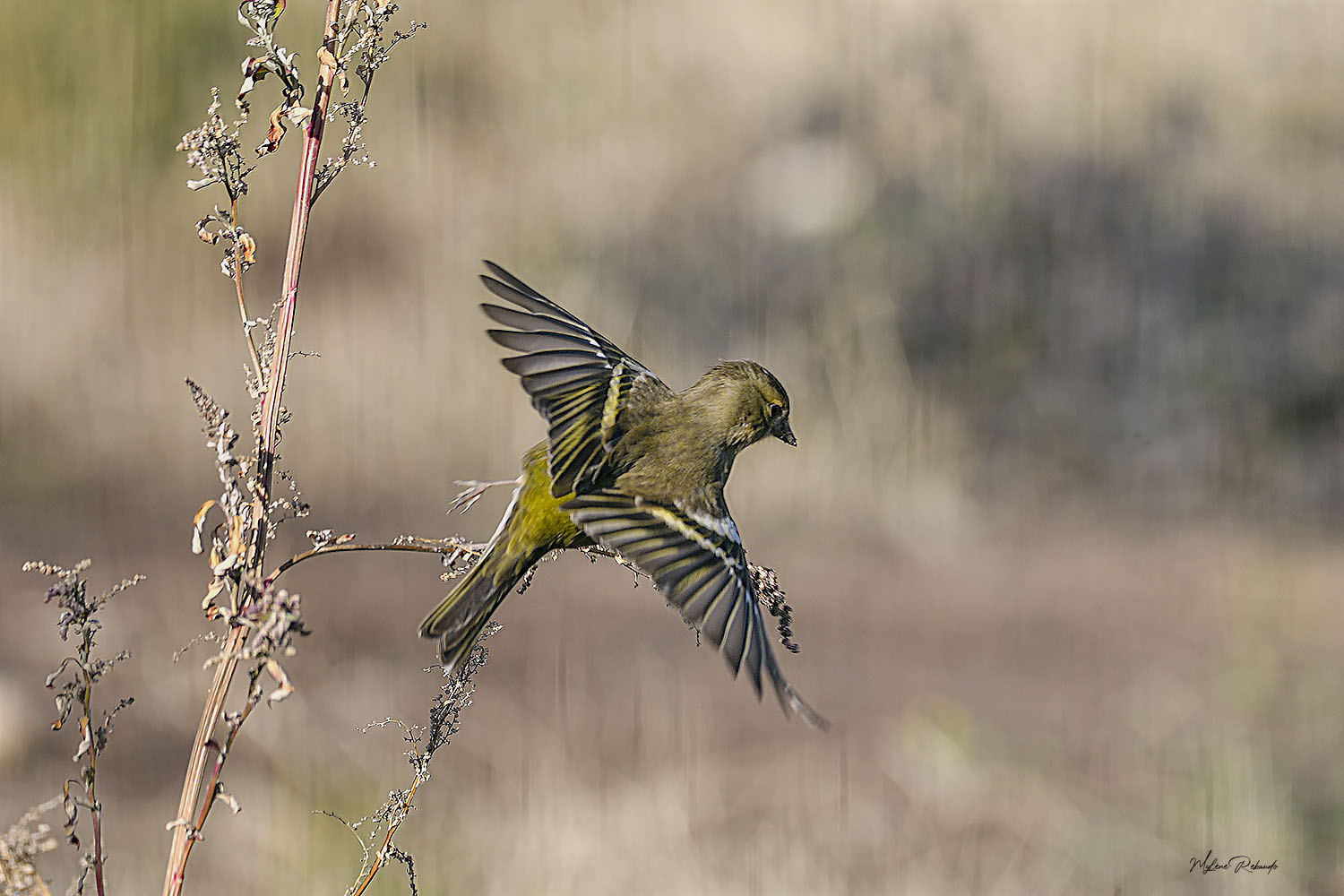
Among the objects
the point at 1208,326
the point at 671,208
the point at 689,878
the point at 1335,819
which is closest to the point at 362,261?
the point at 671,208

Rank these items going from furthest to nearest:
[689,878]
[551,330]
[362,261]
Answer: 1. [362,261]
2. [689,878]
3. [551,330]

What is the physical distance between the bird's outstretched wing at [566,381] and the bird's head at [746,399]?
231 millimetres

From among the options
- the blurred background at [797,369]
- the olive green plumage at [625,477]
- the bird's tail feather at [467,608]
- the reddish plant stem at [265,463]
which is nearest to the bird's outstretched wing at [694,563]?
the olive green plumage at [625,477]

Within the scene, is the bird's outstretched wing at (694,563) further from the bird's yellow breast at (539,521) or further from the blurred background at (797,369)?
the blurred background at (797,369)

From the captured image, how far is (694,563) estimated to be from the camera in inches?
87.9

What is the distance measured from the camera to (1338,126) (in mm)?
8672

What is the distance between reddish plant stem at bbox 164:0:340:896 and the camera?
3.93ft

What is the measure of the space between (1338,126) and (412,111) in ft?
18.3

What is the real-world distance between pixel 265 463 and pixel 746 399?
1.59 m

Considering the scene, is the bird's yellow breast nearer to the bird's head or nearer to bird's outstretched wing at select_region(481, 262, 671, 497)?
bird's outstretched wing at select_region(481, 262, 671, 497)

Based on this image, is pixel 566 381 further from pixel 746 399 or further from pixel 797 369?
pixel 797 369

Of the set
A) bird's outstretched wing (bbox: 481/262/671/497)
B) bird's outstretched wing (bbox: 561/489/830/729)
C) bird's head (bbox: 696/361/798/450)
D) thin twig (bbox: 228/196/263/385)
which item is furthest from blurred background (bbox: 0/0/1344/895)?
thin twig (bbox: 228/196/263/385)

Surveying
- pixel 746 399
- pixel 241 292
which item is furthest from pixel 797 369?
pixel 241 292

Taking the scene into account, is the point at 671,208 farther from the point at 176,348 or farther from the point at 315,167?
the point at 315,167
